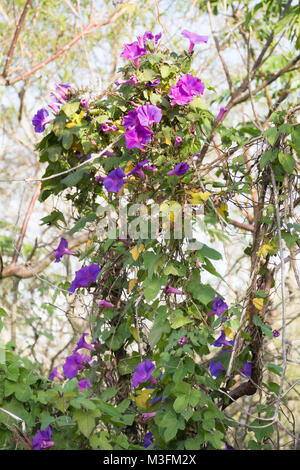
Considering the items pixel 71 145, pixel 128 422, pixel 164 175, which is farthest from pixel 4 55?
pixel 128 422

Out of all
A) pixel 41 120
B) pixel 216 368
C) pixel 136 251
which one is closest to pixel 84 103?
pixel 41 120

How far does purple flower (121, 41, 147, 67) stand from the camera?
175 centimetres

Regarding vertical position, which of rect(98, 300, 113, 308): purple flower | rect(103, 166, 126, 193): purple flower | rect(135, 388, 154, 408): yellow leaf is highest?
rect(103, 166, 126, 193): purple flower

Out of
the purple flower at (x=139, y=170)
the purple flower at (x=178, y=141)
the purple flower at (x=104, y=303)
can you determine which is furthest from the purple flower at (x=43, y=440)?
the purple flower at (x=178, y=141)

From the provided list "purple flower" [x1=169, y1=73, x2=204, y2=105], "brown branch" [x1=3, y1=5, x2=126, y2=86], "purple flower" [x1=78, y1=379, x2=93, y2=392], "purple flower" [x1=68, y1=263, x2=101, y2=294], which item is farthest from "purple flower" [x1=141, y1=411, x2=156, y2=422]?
"brown branch" [x1=3, y1=5, x2=126, y2=86]

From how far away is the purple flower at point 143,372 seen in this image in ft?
5.63

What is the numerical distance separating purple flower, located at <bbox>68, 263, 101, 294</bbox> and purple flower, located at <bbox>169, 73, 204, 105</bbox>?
21.9 inches

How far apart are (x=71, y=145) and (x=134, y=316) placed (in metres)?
0.58

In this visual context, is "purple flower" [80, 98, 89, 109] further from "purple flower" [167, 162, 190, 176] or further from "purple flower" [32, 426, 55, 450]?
"purple flower" [32, 426, 55, 450]

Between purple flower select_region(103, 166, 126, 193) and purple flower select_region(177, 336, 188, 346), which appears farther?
purple flower select_region(103, 166, 126, 193)

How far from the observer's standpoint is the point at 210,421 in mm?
1586

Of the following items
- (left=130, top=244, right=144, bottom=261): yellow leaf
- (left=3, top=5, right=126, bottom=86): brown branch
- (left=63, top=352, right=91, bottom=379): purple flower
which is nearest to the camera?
(left=130, top=244, right=144, bottom=261): yellow leaf

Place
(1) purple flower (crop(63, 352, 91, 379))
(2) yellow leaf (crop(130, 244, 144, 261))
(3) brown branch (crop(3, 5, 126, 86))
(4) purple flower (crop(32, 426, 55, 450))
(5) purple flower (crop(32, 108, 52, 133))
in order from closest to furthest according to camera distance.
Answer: (4) purple flower (crop(32, 426, 55, 450))
(2) yellow leaf (crop(130, 244, 144, 261))
(1) purple flower (crop(63, 352, 91, 379))
(5) purple flower (crop(32, 108, 52, 133))
(3) brown branch (crop(3, 5, 126, 86))
